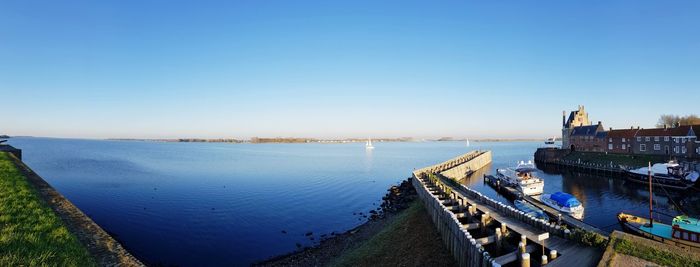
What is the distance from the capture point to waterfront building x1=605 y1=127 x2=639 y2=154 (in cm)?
7706

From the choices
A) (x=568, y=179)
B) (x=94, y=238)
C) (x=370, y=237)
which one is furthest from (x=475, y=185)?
(x=94, y=238)

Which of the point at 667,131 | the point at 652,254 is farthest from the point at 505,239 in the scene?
the point at 667,131

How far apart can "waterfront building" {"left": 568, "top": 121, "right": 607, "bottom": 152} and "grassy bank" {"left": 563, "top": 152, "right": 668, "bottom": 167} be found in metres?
2.91

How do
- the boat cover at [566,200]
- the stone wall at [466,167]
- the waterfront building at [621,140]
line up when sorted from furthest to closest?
the waterfront building at [621,140]
the stone wall at [466,167]
the boat cover at [566,200]

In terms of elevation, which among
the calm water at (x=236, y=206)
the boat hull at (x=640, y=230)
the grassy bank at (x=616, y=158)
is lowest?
the calm water at (x=236, y=206)

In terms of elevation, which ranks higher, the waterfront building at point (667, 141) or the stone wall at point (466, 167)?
the waterfront building at point (667, 141)

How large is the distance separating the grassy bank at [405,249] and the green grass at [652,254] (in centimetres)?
667

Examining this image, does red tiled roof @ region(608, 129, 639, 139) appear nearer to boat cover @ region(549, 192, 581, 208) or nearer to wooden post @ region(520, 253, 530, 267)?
boat cover @ region(549, 192, 581, 208)

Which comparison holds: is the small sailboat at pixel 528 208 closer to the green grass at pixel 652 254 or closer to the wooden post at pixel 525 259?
the green grass at pixel 652 254

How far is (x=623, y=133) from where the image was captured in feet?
261

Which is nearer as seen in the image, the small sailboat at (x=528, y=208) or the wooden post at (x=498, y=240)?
the wooden post at (x=498, y=240)

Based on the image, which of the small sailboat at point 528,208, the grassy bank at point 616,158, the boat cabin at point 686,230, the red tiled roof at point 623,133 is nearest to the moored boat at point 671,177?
the grassy bank at point 616,158

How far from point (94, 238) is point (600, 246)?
20006mm

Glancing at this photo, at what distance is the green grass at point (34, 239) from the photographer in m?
10.5
